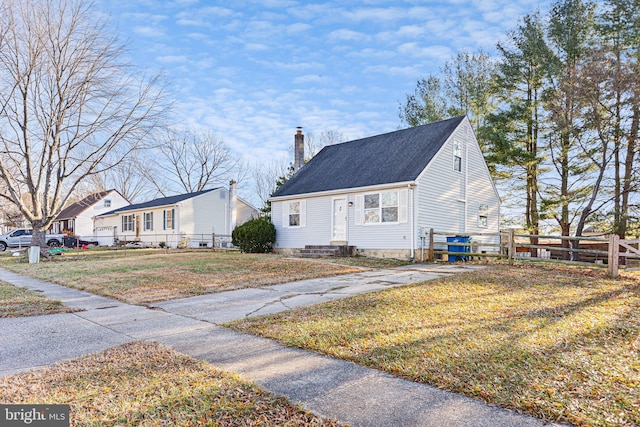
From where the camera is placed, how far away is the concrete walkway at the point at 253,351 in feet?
9.08

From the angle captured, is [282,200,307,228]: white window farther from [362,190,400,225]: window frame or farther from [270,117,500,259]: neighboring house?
[362,190,400,225]: window frame

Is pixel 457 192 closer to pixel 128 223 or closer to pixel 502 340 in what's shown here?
pixel 502 340

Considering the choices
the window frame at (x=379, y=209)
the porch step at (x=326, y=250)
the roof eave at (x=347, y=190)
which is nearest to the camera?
the roof eave at (x=347, y=190)

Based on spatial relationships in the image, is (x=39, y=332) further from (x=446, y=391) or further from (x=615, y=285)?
(x=615, y=285)

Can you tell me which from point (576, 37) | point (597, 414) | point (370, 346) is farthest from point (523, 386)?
point (576, 37)

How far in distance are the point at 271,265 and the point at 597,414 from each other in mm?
10422

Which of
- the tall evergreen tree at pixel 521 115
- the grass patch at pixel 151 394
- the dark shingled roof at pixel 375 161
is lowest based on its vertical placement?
the grass patch at pixel 151 394

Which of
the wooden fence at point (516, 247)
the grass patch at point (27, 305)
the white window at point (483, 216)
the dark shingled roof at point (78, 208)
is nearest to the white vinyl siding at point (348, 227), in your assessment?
the wooden fence at point (516, 247)

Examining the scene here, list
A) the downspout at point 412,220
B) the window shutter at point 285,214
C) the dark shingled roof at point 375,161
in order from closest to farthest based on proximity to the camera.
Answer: the downspout at point 412,220
the dark shingled roof at point 375,161
the window shutter at point 285,214

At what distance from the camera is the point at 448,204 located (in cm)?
1634

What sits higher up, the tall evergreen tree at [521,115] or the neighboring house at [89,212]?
the tall evergreen tree at [521,115]

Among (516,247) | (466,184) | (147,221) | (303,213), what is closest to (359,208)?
(303,213)

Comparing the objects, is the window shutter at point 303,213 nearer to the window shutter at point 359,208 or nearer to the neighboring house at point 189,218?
the window shutter at point 359,208

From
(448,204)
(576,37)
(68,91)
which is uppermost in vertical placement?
(576,37)
